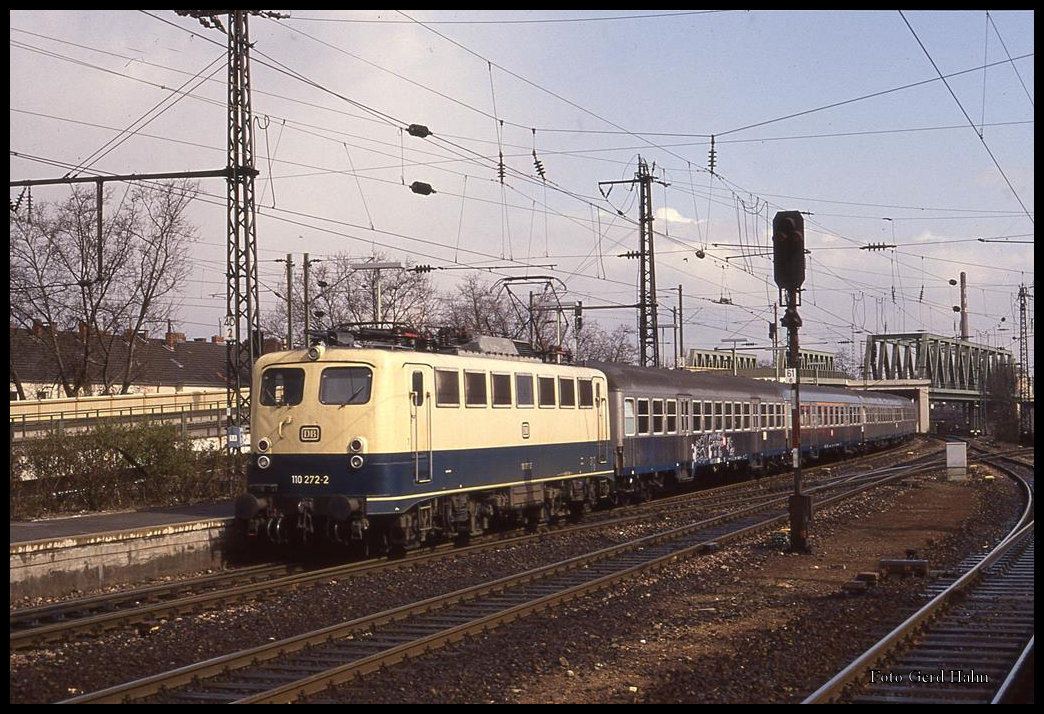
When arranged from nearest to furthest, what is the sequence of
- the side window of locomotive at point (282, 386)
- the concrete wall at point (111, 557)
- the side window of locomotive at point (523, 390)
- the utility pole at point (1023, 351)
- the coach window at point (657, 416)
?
the concrete wall at point (111, 557) < the side window of locomotive at point (282, 386) < the side window of locomotive at point (523, 390) < the coach window at point (657, 416) < the utility pole at point (1023, 351)

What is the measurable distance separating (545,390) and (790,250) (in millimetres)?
5782

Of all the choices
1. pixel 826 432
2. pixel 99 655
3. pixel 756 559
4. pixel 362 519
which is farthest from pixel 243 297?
pixel 826 432

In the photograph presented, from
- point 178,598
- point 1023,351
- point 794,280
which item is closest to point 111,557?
point 178,598

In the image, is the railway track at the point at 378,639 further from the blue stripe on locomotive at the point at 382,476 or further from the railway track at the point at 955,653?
the railway track at the point at 955,653

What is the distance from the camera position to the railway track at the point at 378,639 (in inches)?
360

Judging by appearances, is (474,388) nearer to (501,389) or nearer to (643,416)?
(501,389)

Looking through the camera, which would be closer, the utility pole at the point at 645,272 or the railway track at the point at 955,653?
the railway track at the point at 955,653

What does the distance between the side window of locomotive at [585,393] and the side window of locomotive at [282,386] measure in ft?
23.2

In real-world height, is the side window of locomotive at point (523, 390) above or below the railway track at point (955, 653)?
above

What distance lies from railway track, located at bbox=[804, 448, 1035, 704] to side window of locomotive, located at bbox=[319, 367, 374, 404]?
26.1 ft

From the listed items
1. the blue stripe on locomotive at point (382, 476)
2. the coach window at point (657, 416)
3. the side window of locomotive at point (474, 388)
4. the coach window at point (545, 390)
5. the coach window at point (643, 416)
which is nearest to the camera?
the blue stripe on locomotive at point (382, 476)

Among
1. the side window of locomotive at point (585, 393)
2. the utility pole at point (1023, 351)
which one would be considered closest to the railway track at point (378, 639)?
the side window of locomotive at point (585, 393)

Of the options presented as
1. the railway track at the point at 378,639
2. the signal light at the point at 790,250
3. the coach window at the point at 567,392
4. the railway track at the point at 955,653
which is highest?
the signal light at the point at 790,250
